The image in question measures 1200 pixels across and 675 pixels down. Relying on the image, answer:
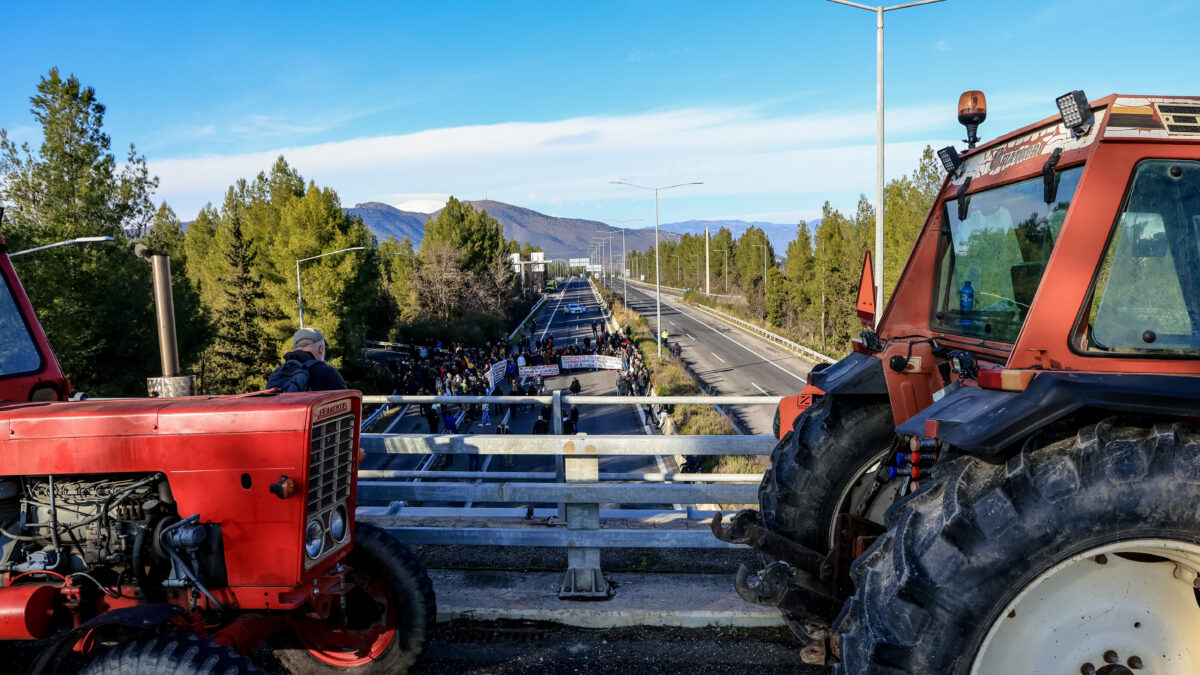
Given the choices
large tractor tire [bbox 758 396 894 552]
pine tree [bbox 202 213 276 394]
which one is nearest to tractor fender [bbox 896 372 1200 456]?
large tractor tire [bbox 758 396 894 552]

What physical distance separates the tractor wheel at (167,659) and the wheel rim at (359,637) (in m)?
1.00

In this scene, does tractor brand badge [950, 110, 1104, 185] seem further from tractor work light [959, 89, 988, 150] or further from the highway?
the highway

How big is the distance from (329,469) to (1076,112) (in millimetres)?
3412

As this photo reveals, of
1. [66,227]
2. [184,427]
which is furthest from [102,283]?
[184,427]

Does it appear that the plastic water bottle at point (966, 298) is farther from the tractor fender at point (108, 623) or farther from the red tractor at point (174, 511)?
the tractor fender at point (108, 623)

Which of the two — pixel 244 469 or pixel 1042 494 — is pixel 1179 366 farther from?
pixel 244 469

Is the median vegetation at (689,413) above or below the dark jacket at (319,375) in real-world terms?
below

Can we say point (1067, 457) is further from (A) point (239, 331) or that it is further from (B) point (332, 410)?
(A) point (239, 331)

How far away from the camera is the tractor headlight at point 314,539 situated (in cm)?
344

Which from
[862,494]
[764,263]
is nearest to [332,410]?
[862,494]

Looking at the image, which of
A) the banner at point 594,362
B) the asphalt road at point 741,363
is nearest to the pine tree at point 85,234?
the banner at point 594,362

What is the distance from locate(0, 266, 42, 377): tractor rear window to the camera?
4.11m

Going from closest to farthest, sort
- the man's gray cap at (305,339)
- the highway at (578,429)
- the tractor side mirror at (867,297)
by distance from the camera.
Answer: the tractor side mirror at (867,297)
the man's gray cap at (305,339)
the highway at (578,429)

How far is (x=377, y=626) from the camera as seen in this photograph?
13.2 feet
